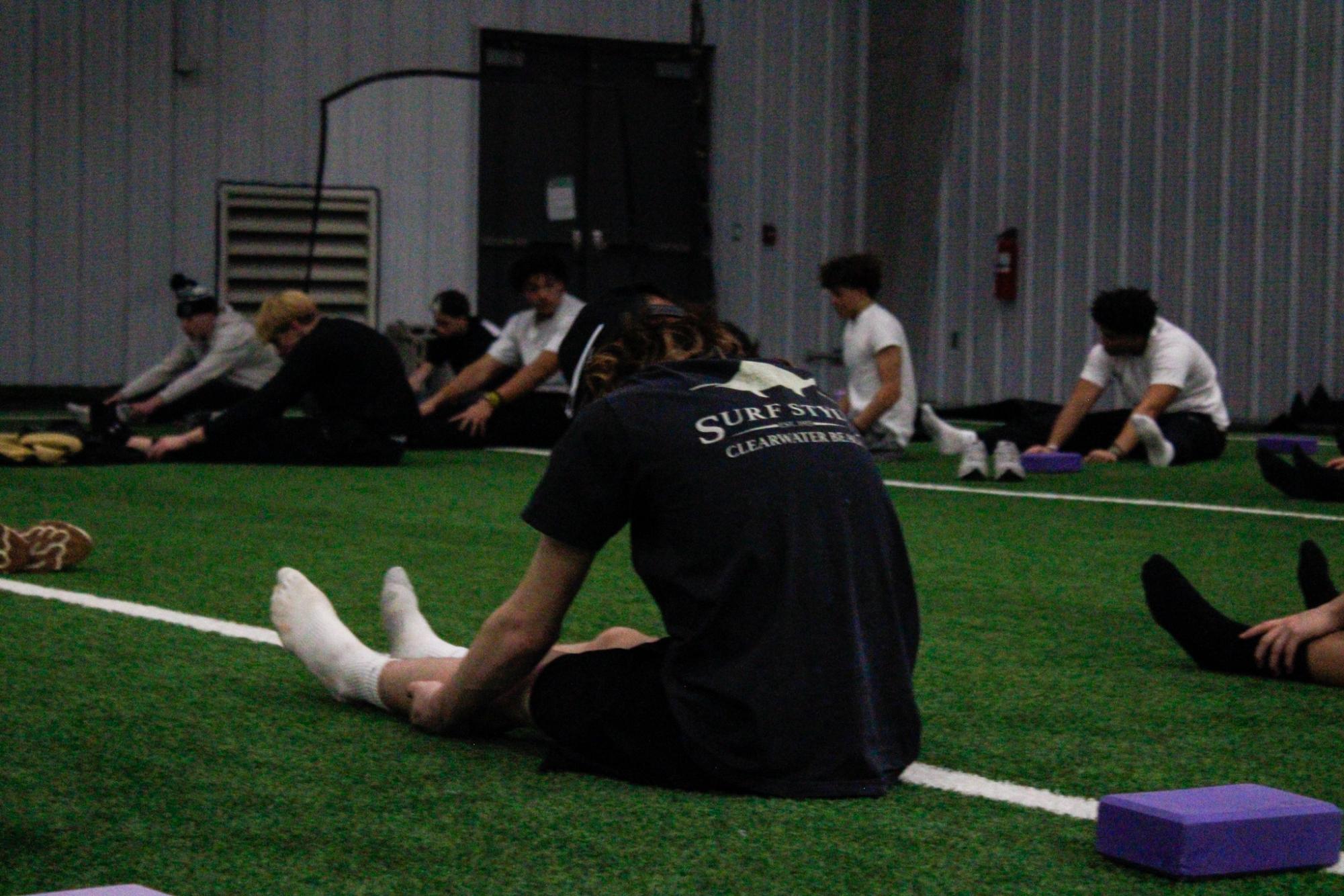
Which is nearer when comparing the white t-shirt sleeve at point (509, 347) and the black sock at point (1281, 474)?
the black sock at point (1281, 474)

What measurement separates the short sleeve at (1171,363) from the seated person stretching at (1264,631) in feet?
17.0

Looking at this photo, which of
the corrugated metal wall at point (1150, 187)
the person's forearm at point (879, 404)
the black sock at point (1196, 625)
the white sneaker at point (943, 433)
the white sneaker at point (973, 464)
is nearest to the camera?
the black sock at point (1196, 625)

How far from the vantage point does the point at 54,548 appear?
15.8ft

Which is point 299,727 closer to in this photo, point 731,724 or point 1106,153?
point 731,724

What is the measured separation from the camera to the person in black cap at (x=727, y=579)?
246 centimetres

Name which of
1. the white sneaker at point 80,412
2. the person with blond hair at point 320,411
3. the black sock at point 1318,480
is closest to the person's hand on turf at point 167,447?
the person with blond hair at point 320,411

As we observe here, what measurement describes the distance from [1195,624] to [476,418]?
6.98m

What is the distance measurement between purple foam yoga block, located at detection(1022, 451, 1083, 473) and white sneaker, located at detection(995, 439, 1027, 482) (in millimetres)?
376

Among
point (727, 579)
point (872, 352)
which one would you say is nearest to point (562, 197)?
point (872, 352)

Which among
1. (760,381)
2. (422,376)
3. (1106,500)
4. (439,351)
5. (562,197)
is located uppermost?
(562,197)

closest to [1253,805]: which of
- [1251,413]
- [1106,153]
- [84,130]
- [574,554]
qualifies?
[574,554]

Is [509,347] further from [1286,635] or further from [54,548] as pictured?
[1286,635]

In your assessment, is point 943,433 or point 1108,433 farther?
point 943,433

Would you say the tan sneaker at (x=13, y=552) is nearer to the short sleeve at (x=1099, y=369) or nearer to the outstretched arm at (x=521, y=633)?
the outstretched arm at (x=521, y=633)
